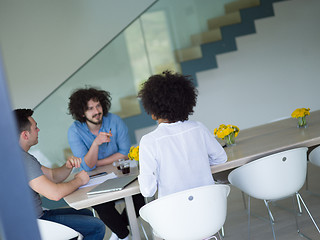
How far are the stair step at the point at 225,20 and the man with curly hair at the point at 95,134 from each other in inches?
87.4

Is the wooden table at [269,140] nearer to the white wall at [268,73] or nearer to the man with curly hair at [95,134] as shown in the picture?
the man with curly hair at [95,134]

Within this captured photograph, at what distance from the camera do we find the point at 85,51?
18.8ft

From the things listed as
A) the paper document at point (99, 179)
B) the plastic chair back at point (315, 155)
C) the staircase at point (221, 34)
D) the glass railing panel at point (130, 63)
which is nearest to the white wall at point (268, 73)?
the staircase at point (221, 34)

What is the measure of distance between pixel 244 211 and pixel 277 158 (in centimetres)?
Result: 136

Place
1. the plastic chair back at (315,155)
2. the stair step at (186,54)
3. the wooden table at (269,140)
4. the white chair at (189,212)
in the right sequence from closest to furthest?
the white chair at (189,212)
the wooden table at (269,140)
the plastic chair back at (315,155)
the stair step at (186,54)

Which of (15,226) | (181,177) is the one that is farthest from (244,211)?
(15,226)

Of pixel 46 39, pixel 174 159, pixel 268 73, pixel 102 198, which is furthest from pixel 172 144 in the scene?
pixel 46 39

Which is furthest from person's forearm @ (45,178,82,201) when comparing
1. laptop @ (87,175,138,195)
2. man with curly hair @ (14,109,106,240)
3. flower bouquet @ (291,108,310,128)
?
flower bouquet @ (291,108,310,128)

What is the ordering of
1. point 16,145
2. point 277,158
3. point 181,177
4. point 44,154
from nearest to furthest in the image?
point 16,145
point 181,177
point 277,158
point 44,154

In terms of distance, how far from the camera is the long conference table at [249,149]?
212 cm

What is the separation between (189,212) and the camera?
76.0 inches

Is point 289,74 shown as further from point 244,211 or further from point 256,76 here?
point 244,211

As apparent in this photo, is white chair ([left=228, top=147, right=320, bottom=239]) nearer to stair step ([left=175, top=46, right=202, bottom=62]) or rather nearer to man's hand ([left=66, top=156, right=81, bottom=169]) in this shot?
man's hand ([left=66, top=156, right=81, bottom=169])

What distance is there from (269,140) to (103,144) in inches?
50.4
